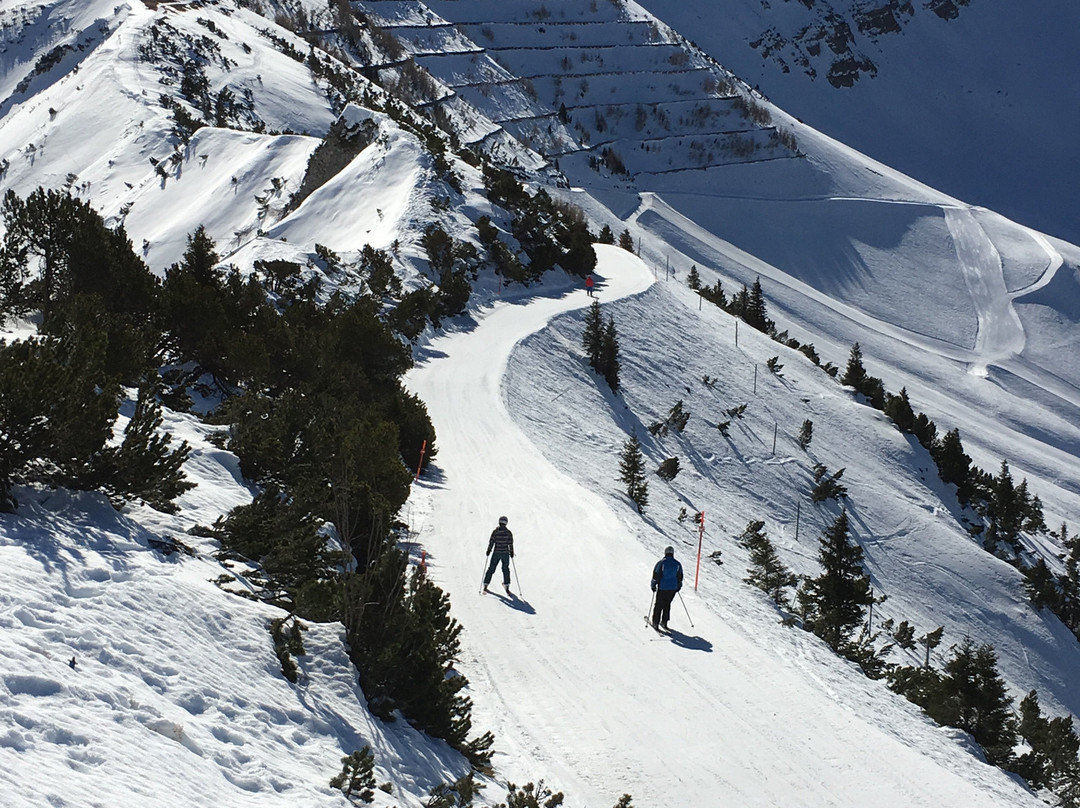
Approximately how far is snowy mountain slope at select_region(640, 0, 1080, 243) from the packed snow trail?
111107mm

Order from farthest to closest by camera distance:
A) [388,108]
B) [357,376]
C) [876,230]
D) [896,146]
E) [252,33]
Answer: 1. [896,146]
2. [876,230]
3. [252,33]
4. [388,108]
5. [357,376]

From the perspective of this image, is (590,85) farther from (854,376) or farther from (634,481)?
(634,481)

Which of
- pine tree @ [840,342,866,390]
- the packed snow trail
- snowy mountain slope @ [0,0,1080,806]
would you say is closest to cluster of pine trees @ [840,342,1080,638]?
snowy mountain slope @ [0,0,1080,806]

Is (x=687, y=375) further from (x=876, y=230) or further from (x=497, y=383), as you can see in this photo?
(x=876, y=230)

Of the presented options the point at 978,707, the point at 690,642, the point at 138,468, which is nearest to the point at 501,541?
the point at 690,642

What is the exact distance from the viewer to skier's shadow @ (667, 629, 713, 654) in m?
11.0

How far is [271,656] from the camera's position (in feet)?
22.0

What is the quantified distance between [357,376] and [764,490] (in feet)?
44.6

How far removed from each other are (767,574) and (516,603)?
289 inches

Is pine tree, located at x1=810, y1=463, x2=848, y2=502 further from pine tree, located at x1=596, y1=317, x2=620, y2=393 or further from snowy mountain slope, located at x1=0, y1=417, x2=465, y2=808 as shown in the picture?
snowy mountain slope, located at x1=0, y1=417, x2=465, y2=808

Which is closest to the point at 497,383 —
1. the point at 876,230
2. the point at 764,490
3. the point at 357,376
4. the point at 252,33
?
the point at 357,376

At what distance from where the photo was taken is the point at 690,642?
11.2m

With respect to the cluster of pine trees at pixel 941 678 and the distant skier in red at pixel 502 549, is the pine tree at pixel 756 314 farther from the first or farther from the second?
the distant skier in red at pixel 502 549

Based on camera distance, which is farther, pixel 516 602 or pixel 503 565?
pixel 503 565
